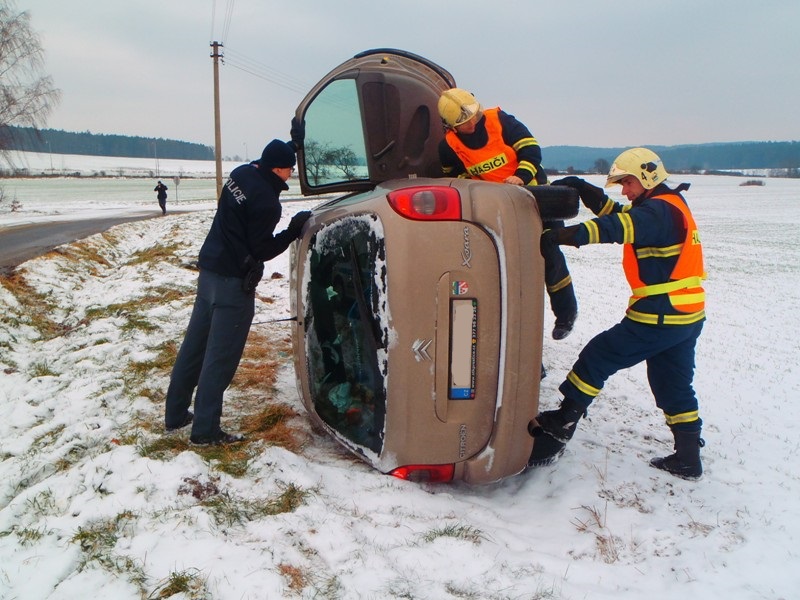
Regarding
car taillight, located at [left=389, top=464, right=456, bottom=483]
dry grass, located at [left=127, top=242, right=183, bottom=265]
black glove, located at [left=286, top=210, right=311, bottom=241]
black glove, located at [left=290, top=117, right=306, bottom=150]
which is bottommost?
car taillight, located at [left=389, top=464, right=456, bottom=483]

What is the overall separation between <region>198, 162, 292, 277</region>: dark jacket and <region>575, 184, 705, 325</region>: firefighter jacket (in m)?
1.86

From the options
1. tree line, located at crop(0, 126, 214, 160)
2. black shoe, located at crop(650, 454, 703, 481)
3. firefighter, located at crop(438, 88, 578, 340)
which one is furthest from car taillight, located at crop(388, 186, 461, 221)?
tree line, located at crop(0, 126, 214, 160)

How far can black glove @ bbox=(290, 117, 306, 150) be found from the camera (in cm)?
455

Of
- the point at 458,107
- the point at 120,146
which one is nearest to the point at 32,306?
the point at 458,107

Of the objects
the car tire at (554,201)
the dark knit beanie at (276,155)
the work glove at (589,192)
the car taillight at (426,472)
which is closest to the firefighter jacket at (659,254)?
the car tire at (554,201)

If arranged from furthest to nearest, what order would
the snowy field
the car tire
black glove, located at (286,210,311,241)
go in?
1. black glove, located at (286,210,311,241)
2. the car tire
3. the snowy field

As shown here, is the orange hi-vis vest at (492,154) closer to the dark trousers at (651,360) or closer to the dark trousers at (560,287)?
the dark trousers at (560,287)

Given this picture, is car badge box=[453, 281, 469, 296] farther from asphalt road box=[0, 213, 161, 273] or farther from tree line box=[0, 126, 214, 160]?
tree line box=[0, 126, 214, 160]

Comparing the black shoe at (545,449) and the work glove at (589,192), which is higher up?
the work glove at (589,192)

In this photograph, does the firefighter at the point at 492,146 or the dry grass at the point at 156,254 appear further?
the dry grass at the point at 156,254

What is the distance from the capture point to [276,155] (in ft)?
11.7

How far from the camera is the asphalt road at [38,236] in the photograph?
12055 mm

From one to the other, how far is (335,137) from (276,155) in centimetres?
118

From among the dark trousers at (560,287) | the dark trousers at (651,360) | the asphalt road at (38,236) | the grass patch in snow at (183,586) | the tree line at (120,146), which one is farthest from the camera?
the tree line at (120,146)
